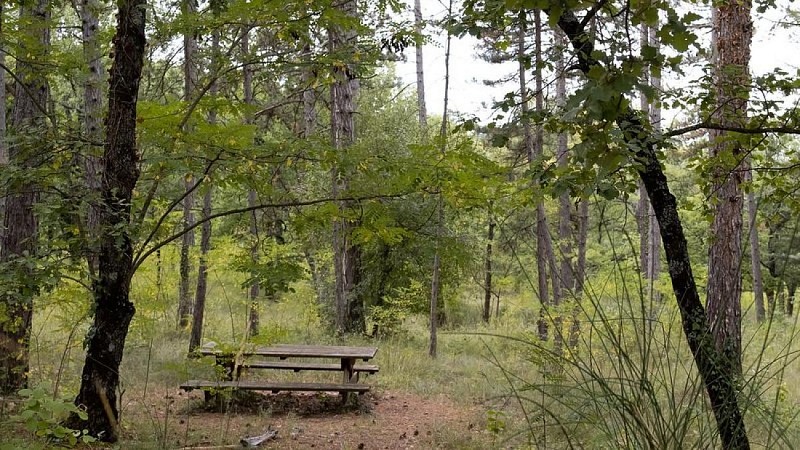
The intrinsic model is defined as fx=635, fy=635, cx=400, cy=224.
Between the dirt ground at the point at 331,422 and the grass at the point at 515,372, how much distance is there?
6 cm

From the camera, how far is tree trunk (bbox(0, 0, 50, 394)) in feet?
15.3

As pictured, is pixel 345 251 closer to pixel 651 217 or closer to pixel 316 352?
pixel 316 352

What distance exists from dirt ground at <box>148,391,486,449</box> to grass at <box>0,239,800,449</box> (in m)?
0.06

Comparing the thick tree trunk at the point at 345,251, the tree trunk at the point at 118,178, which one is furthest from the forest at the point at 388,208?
the thick tree trunk at the point at 345,251

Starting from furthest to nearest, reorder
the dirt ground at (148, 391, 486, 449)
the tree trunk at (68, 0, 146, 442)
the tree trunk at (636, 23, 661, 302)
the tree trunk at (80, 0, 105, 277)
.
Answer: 1. the dirt ground at (148, 391, 486, 449)
2. the tree trunk at (80, 0, 105, 277)
3. the tree trunk at (68, 0, 146, 442)
4. the tree trunk at (636, 23, 661, 302)

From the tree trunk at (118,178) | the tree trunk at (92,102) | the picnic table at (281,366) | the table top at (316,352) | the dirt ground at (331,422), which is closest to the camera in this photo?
the tree trunk at (118,178)

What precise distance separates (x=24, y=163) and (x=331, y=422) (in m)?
4.01

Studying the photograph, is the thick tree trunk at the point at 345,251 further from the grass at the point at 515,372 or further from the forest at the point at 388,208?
the forest at the point at 388,208

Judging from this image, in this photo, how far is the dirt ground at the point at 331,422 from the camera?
585 cm

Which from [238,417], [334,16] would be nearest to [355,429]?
[238,417]

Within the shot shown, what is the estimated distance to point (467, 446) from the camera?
569cm

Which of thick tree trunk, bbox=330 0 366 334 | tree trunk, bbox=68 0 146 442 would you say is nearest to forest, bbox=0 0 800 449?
tree trunk, bbox=68 0 146 442

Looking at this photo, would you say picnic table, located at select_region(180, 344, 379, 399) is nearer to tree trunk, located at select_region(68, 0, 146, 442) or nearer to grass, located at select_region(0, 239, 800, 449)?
grass, located at select_region(0, 239, 800, 449)

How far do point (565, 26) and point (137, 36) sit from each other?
312 cm
